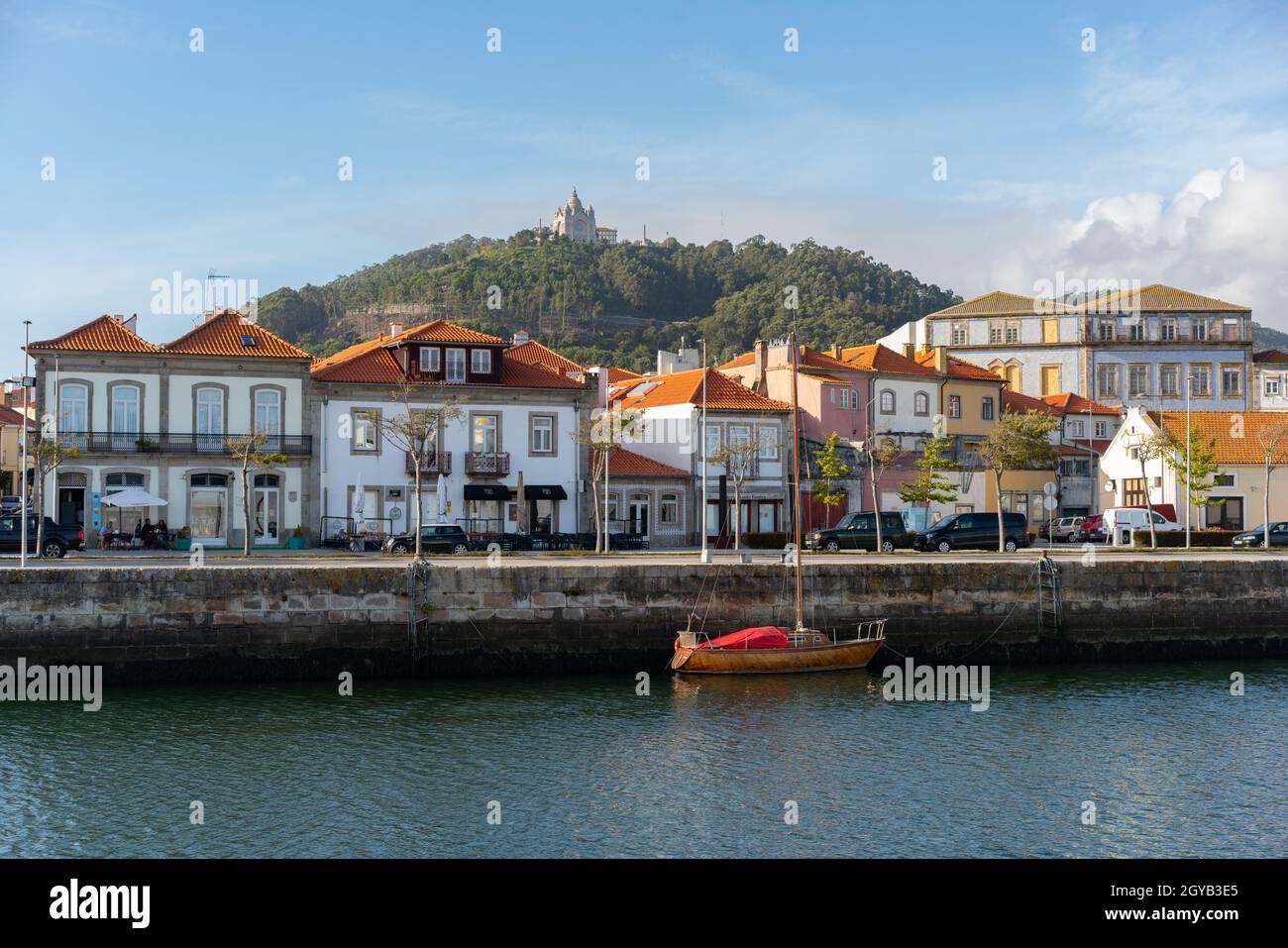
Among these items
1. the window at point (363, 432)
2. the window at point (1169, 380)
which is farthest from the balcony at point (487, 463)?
the window at point (1169, 380)

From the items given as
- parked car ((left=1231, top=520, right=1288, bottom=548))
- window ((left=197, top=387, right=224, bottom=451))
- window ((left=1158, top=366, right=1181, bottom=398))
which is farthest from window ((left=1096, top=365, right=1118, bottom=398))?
window ((left=197, top=387, right=224, bottom=451))

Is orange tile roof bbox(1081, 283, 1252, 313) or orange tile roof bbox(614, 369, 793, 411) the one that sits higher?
orange tile roof bbox(1081, 283, 1252, 313)

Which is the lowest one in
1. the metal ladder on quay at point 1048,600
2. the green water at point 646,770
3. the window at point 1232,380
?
the green water at point 646,770

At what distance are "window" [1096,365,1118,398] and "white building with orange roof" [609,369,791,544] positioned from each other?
44.5 meters

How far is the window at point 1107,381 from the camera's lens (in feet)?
310

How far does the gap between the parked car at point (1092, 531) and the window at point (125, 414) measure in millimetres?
43400

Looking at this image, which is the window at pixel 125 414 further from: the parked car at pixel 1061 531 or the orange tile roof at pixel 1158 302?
the orange tile roof at pixel 1158 302

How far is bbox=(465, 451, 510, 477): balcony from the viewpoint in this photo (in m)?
52.9

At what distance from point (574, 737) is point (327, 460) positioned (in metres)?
28.8

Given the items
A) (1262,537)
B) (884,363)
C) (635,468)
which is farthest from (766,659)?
(884,363)

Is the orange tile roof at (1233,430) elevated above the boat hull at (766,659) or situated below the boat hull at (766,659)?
above

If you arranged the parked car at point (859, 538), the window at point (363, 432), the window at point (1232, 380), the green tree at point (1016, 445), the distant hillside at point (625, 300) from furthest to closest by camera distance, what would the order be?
1. the distant hillside at point (625, 300)
2. the window at point (1232, 380)
3. the green tree at point (1016, 445)
4. the window at point (363, 432)
5. the parked car at point (859, 538)

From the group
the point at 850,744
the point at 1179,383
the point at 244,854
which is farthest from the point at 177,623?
the point at 1179,383

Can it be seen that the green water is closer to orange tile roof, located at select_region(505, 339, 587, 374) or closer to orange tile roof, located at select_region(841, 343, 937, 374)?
orange tile roof, located at select_region(505, 339, 587, 374)
